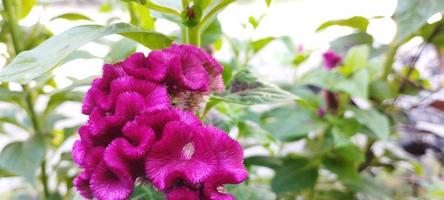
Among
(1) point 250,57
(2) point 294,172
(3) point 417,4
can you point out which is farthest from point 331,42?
(3) point 417,4

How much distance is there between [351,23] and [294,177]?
0.31m

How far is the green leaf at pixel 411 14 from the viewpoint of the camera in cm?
54

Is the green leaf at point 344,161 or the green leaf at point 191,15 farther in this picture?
the green leaf at point 344,161

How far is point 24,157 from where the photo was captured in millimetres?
740

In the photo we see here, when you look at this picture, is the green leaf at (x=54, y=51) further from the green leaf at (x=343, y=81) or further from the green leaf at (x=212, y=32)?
the green leaf at (x=343, y=81)

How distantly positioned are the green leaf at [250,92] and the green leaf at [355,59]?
12.6 inches

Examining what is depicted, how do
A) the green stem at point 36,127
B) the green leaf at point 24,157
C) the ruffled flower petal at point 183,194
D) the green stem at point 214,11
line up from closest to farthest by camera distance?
the ruffled flower petal at point 183,194
the green stem at point 214,11
the green leaf at point 24,157
the green stem at point 36,127

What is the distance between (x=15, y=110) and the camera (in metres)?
0.95

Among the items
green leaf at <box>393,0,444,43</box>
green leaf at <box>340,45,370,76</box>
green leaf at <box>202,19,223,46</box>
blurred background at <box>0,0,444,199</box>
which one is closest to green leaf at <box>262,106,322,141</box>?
blurred background at <box>0,0,444,199</box>

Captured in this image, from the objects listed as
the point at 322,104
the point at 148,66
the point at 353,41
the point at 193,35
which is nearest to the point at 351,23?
the point at 353,41

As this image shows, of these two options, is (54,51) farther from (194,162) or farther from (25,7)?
(25,7)

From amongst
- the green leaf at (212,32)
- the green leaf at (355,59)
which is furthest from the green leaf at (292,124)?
the green leaf at (212,32)

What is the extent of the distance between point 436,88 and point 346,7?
30 cm

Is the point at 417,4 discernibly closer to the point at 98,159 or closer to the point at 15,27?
the point at 98,159
